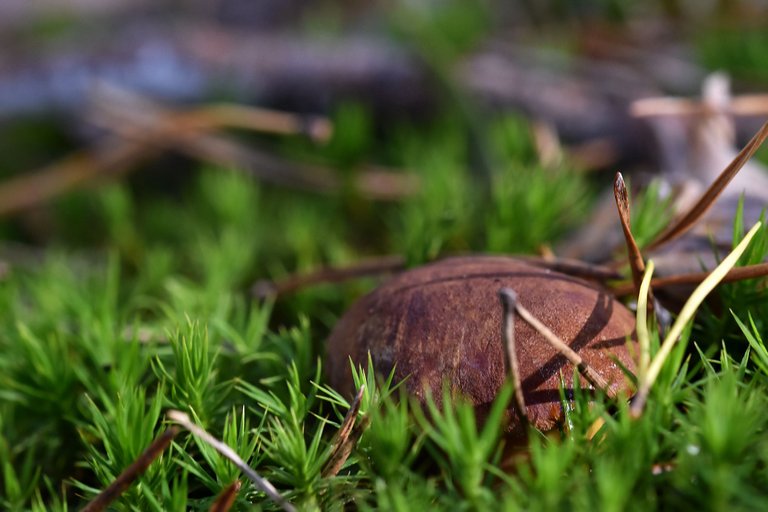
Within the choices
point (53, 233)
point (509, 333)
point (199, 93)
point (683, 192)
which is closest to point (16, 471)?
point (509, 333)

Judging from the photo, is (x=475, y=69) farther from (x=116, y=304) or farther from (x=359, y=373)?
(x=359, y=373)

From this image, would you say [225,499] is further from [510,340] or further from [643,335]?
[643,335]

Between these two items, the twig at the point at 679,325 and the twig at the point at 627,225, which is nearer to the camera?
the twig at the point at 679,325

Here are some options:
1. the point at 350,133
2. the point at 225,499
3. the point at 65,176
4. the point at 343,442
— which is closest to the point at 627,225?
the point at 343,442

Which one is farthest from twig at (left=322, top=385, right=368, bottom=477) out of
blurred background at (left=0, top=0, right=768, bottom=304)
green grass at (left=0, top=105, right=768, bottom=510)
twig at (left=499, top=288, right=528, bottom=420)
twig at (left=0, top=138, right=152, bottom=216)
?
twig at (left=0, top=138, right=152, bottom=216)

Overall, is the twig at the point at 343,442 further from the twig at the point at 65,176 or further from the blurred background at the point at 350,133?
the twig at the point at 65,176

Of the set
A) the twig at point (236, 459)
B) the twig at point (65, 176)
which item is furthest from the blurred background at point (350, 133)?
the twig at point (236, 459)
